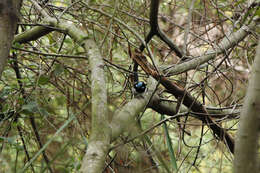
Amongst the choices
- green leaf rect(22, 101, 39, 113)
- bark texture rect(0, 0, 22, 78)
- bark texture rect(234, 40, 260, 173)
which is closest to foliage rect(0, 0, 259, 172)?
green leaf rect(22, 101, 39, 113)

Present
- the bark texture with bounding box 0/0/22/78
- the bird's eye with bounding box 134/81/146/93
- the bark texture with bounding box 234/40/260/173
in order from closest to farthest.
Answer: the bark texture with bounding box 234/40/260/173, the bark texture with bounding box 0/0/22/78, the bird's eye with bounding box 134/81/146/93

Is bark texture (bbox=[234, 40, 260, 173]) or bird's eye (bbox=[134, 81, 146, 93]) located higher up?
bird's eye (bbox=[134, 81, 146, 93])

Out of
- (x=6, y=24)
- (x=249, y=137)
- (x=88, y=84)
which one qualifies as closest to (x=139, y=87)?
(x=6, y=24)

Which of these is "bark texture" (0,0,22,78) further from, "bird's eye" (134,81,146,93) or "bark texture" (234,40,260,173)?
"bark texture" (234,40,260,173)

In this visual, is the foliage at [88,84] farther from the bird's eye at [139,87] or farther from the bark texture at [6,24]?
the bark texture at [6,24]

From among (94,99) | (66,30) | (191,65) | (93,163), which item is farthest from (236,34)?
(93,163)

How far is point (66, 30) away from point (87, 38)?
161mm

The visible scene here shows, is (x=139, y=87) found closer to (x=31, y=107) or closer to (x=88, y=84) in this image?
(x=31, y=107)

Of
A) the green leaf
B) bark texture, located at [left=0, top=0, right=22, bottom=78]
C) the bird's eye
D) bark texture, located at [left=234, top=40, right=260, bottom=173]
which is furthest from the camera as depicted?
the green leaf

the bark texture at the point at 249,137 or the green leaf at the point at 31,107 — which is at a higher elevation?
the green leaf at the point at 31,107

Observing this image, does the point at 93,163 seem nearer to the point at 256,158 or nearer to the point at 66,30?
the point at 256,158

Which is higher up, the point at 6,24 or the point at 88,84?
the point at 88,84

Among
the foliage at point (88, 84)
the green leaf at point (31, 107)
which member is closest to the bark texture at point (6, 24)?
the foliage at point (88, 84)

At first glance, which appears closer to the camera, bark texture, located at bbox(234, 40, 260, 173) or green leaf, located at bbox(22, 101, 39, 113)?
bark texture, located at bbox(234, 40, 260, 173)
